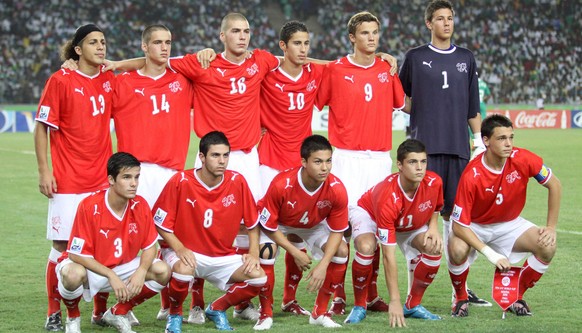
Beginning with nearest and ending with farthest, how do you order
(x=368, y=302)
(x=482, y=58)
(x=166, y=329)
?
(x=166, y=329), (x=368, y=302), (x=482, y=58)

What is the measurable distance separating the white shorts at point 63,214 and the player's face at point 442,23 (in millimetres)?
2862

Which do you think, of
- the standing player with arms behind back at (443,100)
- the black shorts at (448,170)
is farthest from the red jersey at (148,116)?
the black shorts at (448,170)

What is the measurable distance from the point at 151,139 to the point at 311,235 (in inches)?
52.2

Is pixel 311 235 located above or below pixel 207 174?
below

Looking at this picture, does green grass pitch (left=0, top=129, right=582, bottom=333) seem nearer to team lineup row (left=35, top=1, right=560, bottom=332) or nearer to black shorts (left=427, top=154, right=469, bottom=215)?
team lineup row (left=35, top=1, right=560, bottom=332)

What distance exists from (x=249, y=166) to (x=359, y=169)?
0.82m

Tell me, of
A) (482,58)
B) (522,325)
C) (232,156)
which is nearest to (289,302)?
(232,156)

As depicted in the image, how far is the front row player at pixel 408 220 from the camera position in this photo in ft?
20.4

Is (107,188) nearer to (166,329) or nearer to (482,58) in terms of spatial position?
(166,329)

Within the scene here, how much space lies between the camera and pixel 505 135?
6375mm

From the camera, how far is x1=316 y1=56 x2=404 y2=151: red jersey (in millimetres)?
6984

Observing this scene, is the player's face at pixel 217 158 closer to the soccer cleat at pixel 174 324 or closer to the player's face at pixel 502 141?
the soccer cleat at pixel 174 324

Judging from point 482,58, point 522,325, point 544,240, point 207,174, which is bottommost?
point 522,325

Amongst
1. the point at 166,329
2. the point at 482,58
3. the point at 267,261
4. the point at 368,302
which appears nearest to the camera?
the point at 166,329
